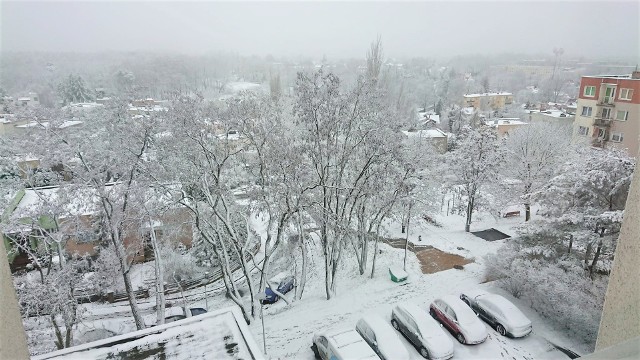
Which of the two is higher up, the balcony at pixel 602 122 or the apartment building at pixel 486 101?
the balcony at pixel 602 122

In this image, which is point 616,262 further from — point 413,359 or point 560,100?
point 560,100

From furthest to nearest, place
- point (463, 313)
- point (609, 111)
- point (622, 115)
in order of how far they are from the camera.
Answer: point (609, 111) → point (622, 115) → point (463, 313)

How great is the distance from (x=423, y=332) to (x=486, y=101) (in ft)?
136

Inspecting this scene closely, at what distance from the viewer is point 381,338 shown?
24.5 ft

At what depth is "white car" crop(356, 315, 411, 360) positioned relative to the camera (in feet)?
23.4

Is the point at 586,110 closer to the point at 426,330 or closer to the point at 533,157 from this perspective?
the point at 533,157

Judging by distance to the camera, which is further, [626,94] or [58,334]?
[626,94]

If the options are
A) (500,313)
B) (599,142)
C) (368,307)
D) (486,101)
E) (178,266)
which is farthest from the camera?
(486,101)

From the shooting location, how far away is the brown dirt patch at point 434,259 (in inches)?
481

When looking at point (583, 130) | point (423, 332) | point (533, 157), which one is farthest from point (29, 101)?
point (583, 130)

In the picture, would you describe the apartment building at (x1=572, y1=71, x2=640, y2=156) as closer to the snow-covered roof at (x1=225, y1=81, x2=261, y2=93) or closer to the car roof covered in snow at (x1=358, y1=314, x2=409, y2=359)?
the car roof covered in snow at (x1=358, y1=314, x2=409, y2=359)

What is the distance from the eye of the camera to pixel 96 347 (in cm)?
338

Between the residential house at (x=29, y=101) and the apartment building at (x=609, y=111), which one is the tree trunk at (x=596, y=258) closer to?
the apartment building at (x=609, y=111)

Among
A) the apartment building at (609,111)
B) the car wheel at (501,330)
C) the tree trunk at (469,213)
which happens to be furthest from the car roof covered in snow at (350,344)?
the apartment building at (609,111)
